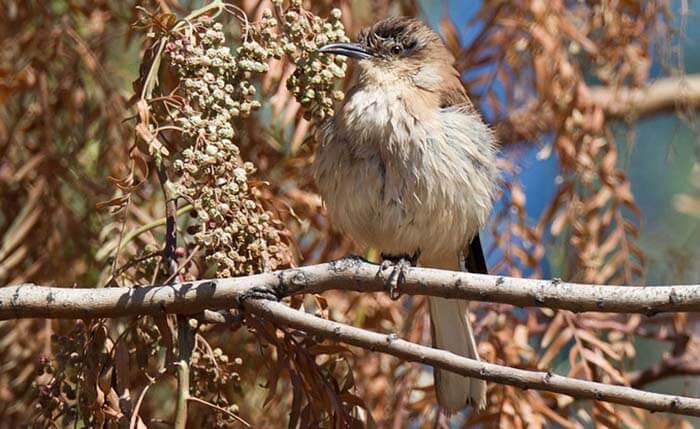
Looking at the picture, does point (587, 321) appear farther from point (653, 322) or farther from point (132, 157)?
point (132, 157)

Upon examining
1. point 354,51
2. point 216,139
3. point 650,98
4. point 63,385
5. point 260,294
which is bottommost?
point 63,385

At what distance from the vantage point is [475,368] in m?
2.68

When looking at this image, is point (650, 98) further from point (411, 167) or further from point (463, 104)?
point (411, 167)

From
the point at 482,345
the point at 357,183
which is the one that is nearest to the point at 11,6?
the point at 357,183

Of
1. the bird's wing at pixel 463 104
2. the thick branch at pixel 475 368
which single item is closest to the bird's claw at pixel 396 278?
the thick branch at pixel 475 368

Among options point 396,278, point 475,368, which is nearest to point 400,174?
point 396,278

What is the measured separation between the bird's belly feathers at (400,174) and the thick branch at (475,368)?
1.18m

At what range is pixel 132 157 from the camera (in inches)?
109

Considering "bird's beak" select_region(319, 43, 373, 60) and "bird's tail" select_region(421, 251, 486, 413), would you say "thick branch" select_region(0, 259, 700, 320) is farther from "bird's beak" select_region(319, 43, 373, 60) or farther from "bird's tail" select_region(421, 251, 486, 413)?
"bird's beak" select_region(319, 43, 373, 60)

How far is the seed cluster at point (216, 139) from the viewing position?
8.50 feet

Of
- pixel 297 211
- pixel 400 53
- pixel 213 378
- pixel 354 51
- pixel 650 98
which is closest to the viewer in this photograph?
pixel 213 378

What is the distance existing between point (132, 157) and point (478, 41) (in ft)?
6.68

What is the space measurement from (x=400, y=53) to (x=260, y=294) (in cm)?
182

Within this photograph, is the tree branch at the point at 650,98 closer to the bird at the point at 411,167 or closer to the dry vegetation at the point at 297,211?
the dry vegetation at the point at 297,211
